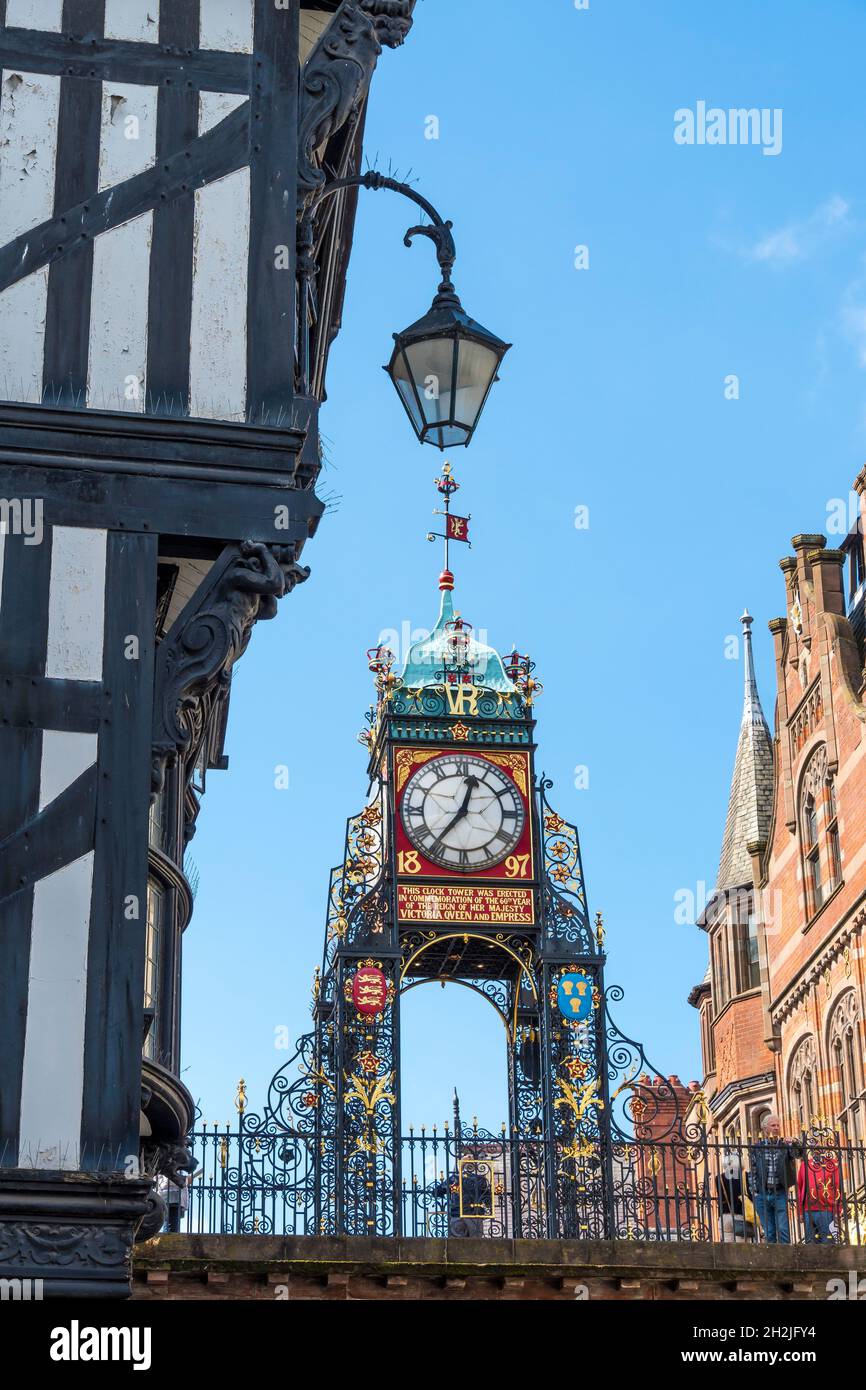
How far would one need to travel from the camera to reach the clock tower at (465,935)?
27.3 m

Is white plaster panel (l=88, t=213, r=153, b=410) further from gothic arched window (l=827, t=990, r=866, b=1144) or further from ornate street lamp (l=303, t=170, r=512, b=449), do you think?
gothic arched window (l=827, t=990, r=866, b=1144)

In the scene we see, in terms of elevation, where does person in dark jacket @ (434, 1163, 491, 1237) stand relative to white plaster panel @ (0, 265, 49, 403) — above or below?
below

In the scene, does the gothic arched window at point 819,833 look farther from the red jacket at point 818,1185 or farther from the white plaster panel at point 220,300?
the white plaster panel at point 220,300

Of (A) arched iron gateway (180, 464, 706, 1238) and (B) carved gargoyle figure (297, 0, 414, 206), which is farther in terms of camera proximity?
(A) arched iron gateway (180, 464, 706, 1238)

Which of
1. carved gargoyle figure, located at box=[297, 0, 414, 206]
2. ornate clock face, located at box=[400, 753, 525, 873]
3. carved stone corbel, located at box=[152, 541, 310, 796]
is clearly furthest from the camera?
ornate clock face, located at box=[400, 753, 525, 873]

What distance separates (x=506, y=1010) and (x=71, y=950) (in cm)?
2208

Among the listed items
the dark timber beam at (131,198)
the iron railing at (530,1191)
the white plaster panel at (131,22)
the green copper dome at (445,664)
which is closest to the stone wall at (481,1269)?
the iron railing at (530,1191)

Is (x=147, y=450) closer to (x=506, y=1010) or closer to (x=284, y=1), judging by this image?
(x=284, y=1)

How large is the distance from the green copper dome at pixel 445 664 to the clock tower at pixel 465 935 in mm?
38

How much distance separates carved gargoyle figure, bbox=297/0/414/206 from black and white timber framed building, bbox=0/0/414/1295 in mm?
15

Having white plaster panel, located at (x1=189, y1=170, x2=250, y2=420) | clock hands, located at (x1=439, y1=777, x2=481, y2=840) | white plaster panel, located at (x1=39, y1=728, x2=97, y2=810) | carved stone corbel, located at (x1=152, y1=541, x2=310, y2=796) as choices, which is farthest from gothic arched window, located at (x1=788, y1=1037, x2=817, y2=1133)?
white plaster panel, located at (x1=39, y1=728, x2=97, y2=810)

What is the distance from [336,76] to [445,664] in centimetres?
2211

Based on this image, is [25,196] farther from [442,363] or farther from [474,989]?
[474,989]

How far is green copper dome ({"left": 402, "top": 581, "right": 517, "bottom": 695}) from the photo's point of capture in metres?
32.2
